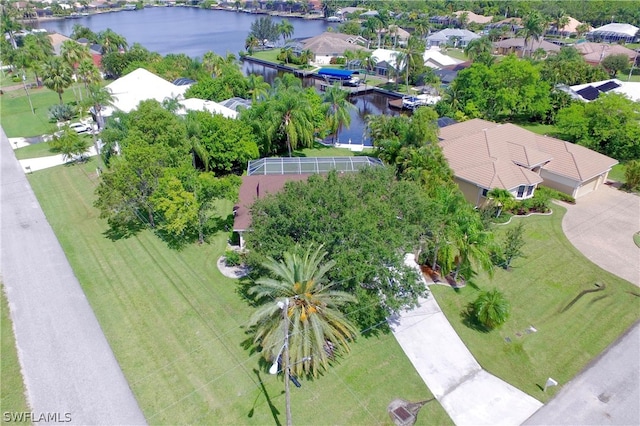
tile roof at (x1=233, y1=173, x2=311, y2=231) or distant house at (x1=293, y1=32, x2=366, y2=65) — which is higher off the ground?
distant house at (x1=293, y1=32, x2=366, y2=65)

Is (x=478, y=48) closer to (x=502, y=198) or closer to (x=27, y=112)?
(x=502, y=198)

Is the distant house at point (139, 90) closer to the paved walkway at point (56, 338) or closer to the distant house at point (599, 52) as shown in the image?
the paved walkway at point (56, 338)

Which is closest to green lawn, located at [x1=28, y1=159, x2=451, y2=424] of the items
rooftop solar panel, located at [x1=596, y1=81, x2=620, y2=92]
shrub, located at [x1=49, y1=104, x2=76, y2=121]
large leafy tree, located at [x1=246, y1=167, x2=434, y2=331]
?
large leafy tree, located at [x1=246, y1=167, x2=434, y2=331]

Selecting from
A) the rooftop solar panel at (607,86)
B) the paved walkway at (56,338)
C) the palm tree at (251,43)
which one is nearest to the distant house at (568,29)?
the rooftop solar panel at (607,86)

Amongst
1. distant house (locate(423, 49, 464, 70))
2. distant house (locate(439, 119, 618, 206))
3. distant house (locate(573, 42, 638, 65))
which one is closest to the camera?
distant house (locate(439, 119, 618, 206))

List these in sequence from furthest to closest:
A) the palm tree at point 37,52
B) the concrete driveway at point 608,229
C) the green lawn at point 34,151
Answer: the palm tree at point 37,52
the green lawn at point 34,151
the concrete driveway at point 608,229

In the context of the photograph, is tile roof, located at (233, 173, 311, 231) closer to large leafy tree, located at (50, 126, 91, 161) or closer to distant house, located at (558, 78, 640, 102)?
large leafy tree, located at (50, 126, 91, 161)

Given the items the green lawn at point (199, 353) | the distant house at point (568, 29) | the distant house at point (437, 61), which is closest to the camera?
the green lawn at point (199, 353)
